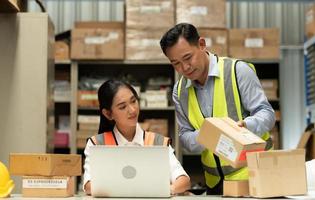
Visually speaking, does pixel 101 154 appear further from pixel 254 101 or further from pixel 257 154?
pixel 254 101

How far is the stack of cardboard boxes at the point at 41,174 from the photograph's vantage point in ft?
6.36

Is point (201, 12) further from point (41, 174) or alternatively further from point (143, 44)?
point (41, 174)

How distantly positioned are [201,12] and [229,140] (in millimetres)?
2689

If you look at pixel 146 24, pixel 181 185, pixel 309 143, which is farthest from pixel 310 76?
pixel 181 185

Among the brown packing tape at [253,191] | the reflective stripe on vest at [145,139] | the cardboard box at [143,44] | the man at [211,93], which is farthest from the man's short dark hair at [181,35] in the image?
the cardboard box at [143,44]

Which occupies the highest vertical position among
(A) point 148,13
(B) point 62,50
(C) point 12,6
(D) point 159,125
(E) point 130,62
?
(A) point 148,13

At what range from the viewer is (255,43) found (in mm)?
4422

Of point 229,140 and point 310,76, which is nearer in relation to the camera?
point 229,140

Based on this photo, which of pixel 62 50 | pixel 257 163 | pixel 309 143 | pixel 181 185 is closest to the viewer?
pixel 257 163

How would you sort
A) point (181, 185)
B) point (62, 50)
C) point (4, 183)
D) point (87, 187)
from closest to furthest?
point (4, 183) → point (87, 187) → point (181, 185) → point (62, 50)

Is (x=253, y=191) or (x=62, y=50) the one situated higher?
(x=62, y=50)

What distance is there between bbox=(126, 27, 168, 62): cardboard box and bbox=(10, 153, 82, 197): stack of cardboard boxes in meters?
2.46

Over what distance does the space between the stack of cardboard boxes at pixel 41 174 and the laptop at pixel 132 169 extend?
20 centimetres

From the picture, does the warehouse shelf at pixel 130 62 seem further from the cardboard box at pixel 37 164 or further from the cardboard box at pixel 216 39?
the cardboard box at pixel 37 164
